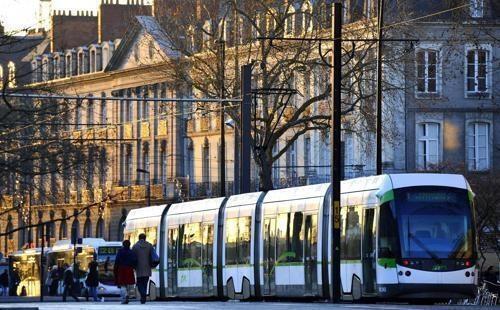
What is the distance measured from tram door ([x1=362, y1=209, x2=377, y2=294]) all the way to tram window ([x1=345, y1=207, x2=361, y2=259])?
39cm

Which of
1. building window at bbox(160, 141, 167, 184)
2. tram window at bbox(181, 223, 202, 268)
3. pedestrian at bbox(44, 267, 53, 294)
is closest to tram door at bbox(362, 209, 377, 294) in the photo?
tram window at bbox(181, 223, 202, 268)

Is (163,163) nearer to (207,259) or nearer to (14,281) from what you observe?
(14,281)

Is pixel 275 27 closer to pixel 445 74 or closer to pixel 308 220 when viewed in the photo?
pixel 445 74

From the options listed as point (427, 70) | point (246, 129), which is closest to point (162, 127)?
point (427, 70)

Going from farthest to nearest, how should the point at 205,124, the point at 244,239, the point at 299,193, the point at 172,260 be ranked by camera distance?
the point at 205,124, the point at 172,260, the point at 244,239, the point at 299,193

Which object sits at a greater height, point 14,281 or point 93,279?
point 93,279

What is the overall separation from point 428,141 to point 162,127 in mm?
29700

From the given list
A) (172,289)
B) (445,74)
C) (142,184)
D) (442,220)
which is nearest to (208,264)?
(172,289)

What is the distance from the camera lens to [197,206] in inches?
2116

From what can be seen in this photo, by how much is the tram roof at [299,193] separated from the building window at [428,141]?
4296cm

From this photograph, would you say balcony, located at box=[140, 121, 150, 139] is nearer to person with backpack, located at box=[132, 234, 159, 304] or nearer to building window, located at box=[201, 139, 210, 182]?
building window, located at box=[201, 139, 210, 182]

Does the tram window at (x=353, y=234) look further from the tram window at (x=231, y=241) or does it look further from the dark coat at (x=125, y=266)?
the tram window at (x=231, y=241)

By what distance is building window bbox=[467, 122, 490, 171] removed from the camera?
89375mm

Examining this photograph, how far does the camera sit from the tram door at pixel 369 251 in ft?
133
